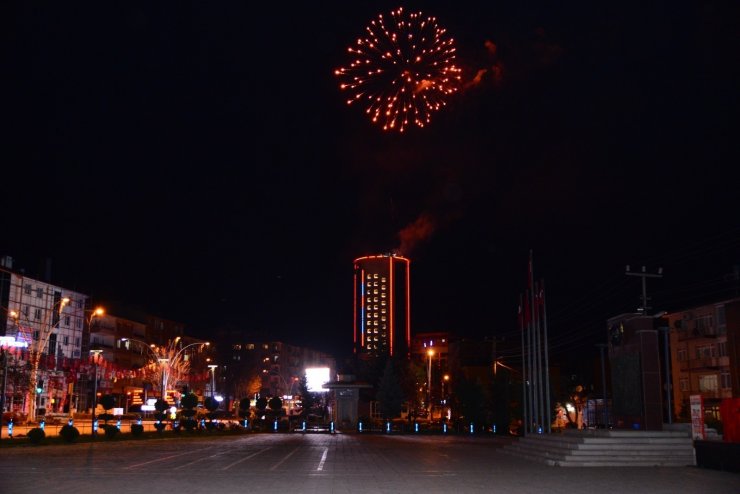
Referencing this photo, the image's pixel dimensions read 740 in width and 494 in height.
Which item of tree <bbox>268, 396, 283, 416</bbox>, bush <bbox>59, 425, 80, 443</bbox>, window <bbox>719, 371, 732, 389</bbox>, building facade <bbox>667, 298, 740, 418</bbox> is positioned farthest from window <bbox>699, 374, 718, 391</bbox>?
bush <bbox>59, 425, 80, 443</bbox>

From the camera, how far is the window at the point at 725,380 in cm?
6315

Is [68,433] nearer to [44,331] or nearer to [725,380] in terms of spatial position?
[44,331]

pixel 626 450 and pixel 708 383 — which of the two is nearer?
pixel 626 450

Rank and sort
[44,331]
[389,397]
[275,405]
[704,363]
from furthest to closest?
[389,397]
[44,331]
[704,363]
[275,405]

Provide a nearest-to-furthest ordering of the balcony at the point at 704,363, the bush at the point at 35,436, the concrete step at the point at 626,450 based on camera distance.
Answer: the concrete step at the point at 626,450
the bush at the point at 35,436
the balcony at the point at 704,363

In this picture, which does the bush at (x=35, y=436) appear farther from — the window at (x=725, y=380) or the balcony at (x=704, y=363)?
the balcony at (x=704, y=363)

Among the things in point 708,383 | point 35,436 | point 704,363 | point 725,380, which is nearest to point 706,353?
point 704,363

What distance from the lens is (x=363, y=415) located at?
6612 centimetres

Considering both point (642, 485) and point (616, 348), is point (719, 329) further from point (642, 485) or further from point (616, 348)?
point (642, 485)

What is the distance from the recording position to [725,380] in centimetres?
6400

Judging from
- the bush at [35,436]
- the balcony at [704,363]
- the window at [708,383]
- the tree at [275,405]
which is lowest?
the bush at [35,436]

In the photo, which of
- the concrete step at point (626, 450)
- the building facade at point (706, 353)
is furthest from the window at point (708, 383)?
the concrete step at point (626, 450)

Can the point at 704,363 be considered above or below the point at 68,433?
above

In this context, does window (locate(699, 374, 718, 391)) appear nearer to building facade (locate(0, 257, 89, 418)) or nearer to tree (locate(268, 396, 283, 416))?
tree (locate(268, 396, 283, 416))
